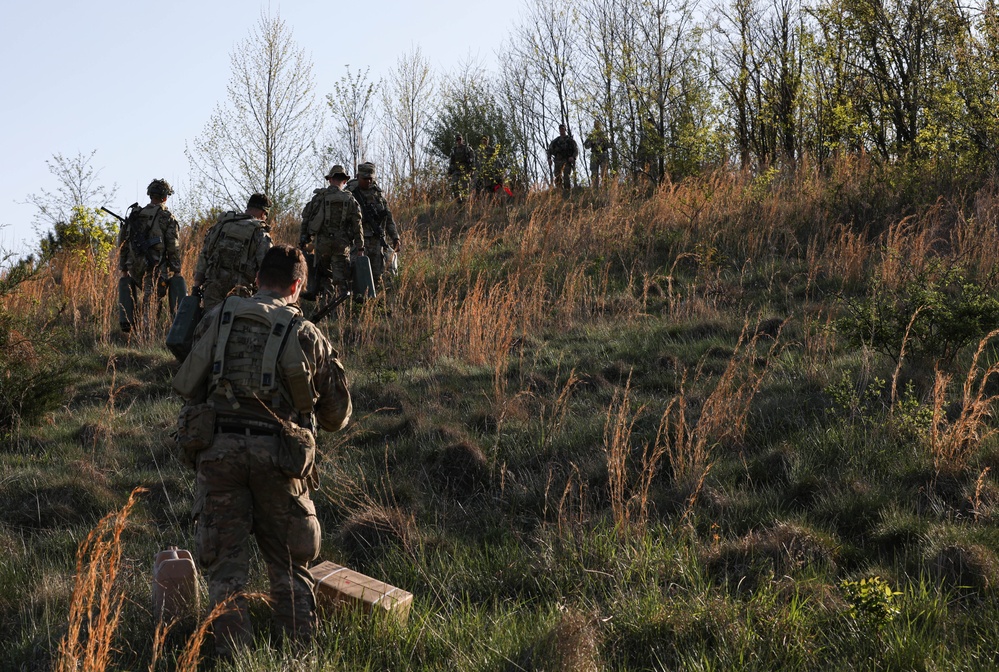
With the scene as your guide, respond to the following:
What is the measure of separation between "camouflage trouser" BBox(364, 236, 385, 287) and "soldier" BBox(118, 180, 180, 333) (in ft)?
7.05

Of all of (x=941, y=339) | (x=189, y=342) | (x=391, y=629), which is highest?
(x=189, y=342)

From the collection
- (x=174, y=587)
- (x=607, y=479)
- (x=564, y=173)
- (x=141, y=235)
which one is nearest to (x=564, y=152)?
(x=564, y=173)

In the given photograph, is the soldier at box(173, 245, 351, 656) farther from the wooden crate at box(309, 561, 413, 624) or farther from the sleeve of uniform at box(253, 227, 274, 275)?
the sleeve of uniform at box(253, 227, 274, 275)

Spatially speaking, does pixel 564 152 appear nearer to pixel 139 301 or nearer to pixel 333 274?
pixel 333 274

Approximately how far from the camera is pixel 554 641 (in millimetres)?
3283

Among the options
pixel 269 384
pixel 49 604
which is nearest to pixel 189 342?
pixel 269 384

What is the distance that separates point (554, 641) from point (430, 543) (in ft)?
4.71

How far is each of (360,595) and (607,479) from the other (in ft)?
6.68

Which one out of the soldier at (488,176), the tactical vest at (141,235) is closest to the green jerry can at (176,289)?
the tactical vest at (141,235)

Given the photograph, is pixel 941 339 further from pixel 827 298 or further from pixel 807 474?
pixel 827 298

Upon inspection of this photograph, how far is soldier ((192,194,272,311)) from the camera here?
782 cm

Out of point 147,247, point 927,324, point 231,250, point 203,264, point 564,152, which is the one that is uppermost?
point 564,152

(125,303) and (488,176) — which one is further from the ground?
(488,176)

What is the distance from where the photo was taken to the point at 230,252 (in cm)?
783
